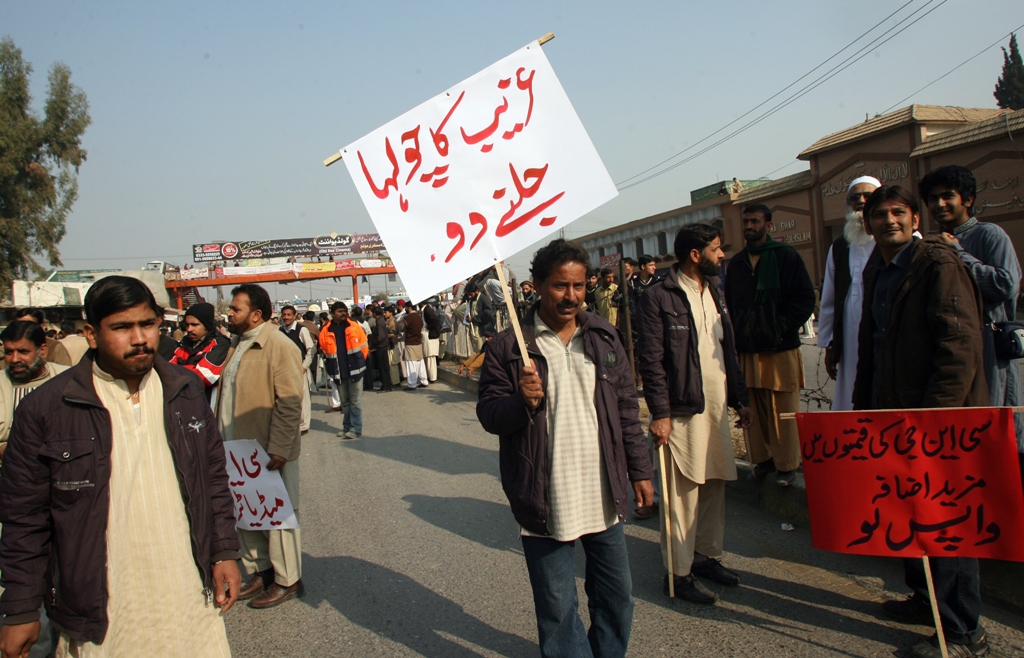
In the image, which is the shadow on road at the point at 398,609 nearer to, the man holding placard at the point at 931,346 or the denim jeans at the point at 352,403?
the man holding placard at the point at 931,346

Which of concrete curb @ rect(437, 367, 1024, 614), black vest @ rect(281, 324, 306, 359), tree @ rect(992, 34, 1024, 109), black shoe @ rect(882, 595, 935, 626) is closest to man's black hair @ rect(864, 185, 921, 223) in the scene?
concrete curb @ rect(437, 367, 1024, 614)

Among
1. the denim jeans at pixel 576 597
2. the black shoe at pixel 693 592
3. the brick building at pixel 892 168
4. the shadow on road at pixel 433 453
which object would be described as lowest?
the black shoe at pixel 693 592

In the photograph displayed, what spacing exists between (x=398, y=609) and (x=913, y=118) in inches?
902

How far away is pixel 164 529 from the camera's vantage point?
7.52 ft

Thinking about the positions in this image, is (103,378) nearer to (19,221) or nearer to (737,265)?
(737,265)

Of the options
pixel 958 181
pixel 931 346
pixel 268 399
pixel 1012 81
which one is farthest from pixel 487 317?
pixel 1012 81

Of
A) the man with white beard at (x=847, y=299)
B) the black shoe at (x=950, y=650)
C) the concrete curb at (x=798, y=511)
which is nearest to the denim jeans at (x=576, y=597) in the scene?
the concrete curb at (x=798, y=511)

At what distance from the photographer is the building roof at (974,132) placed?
17.9 m

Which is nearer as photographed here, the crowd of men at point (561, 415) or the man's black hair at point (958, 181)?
the crowd of men at point (561, 415)

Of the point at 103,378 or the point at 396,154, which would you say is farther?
the point at 396,154

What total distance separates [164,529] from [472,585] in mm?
2301

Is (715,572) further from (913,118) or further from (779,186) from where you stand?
(779,186)

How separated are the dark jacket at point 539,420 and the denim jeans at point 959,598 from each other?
136cm

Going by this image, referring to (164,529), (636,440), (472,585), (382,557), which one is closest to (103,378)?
(164,529)
